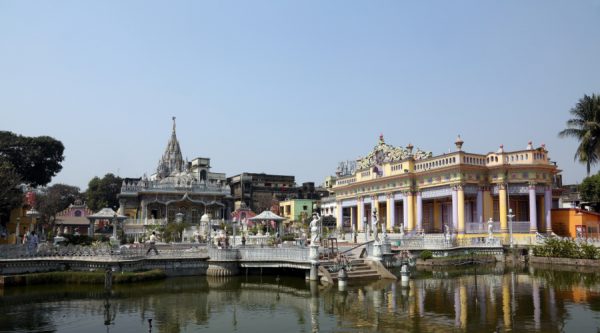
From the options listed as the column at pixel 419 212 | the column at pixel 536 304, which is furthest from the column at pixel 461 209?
the column at pixel 536 304

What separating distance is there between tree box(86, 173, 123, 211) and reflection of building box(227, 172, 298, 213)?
19355mm

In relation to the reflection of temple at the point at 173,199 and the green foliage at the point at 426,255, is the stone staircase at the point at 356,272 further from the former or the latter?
the reflection of temple at the point at 173,199

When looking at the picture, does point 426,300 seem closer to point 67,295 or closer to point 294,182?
point 67,295

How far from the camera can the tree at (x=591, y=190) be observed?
46.7m

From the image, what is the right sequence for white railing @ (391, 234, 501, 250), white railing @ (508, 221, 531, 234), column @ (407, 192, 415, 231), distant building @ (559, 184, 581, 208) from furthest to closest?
distant building @ (559, 184, 581, 208), column @ (407, 192, 415, 231), white railing @ (508, 221, 531, 234), white railing @ (391, 234, 501, 250)

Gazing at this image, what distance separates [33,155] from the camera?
53000 mm

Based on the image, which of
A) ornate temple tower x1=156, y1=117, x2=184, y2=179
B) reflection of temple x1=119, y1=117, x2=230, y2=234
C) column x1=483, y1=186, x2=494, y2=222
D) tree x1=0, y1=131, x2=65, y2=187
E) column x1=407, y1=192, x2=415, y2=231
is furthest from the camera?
ornate temple tower x1=156, y1=117, x2=184, y2=179

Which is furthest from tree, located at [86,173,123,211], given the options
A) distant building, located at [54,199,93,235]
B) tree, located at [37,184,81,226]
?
distant building, located at [54,199,93,235]

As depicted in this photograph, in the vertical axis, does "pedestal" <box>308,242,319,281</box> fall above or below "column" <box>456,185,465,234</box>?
below

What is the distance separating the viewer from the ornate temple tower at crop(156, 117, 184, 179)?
78562mm

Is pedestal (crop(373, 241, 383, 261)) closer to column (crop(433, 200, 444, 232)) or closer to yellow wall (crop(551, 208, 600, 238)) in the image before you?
yellow wall (crop(551, 208, 600, 238))

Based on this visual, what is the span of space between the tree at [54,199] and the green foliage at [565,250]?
5082cm

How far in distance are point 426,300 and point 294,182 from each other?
75.2 m

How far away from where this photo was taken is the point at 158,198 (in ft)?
196
